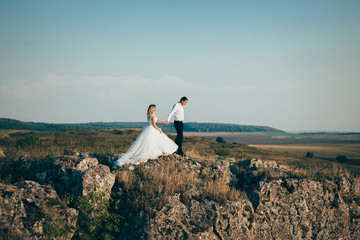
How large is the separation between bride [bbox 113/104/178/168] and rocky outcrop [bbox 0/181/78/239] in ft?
11.6

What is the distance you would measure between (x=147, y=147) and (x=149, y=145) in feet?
0.45

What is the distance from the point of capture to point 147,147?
37.4 ft

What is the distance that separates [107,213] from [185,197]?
9.19ft

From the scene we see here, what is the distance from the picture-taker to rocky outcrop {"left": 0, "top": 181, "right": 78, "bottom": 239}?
6359 millimetres

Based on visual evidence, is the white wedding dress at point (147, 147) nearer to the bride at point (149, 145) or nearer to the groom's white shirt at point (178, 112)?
the bride at point (149, 145)

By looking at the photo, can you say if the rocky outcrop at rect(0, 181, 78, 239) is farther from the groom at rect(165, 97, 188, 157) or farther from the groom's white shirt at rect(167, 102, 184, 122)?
the groom's white shirt at rect(167, 102, 184, 122)

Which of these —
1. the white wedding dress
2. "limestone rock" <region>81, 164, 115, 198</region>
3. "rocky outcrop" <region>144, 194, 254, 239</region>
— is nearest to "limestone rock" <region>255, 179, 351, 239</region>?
"rocky outcrop" <region>144, 194, 254, 239</region>

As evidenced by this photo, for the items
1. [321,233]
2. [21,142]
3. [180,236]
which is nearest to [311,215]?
[321,233]

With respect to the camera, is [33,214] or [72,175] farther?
[72,175]

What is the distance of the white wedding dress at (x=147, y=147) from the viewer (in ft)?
36.5

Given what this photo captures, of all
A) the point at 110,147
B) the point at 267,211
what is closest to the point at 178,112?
the point at 267,211

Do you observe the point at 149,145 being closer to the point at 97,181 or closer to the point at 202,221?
the point at 97,181

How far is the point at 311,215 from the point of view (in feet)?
33.9

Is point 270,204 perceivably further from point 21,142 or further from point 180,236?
point 21,142
